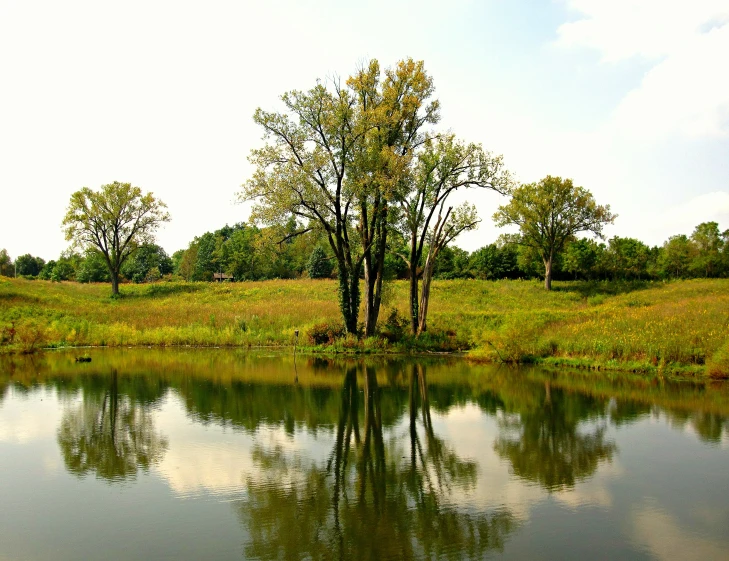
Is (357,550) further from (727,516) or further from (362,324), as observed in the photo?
(362,324)

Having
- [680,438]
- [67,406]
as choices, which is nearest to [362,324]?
[67,406]

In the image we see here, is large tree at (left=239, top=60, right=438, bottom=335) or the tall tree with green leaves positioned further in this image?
the tall tree with green leaves

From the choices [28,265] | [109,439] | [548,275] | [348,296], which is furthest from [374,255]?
[28,265]

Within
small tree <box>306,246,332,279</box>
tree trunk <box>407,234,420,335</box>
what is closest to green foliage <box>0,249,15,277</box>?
small tree <box>306,246,332,279</box>

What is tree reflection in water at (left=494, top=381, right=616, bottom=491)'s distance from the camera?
930cm

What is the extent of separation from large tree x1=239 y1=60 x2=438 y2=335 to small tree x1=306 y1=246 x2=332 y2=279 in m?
59.6

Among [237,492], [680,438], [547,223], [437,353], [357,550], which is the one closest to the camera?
[357,550]

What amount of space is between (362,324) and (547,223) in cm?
3346

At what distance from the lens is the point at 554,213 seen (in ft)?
190

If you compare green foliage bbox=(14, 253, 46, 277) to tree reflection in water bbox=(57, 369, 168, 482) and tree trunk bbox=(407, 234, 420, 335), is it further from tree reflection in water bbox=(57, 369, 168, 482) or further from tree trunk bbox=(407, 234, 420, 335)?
tree reflection in water bbox=(57, 369, 168, 482)

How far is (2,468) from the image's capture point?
9.55 meters

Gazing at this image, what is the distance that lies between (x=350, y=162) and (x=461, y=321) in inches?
421

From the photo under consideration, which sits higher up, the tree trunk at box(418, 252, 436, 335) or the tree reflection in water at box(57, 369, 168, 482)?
the tree trunk at box(418, 252, 436, 335)

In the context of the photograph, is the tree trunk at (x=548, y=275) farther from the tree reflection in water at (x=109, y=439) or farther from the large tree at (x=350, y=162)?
the tree reflection in water at (x=109, y=439)
